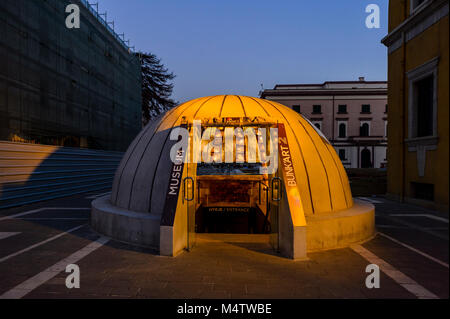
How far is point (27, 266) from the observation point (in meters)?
6.34

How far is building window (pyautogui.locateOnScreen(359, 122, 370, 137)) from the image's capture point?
53219mm

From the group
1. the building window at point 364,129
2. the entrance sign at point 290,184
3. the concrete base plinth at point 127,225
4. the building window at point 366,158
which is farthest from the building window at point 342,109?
the concrete base plinth at point 127,225

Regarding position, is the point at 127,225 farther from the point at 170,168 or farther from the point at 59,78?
the point at 59,78

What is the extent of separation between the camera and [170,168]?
28.1 feet

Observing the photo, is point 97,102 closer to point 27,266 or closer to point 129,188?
point 129,188

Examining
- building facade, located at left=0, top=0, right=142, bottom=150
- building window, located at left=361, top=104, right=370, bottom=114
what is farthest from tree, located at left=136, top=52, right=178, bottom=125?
building window, located at left=361, top=104, right=370, bottom=114

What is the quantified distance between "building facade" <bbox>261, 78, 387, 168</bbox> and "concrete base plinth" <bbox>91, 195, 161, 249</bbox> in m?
47.7

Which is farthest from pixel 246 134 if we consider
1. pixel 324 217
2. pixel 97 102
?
pixel 97 102

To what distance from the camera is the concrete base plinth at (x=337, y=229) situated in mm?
7391

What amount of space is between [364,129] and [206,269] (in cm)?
5529

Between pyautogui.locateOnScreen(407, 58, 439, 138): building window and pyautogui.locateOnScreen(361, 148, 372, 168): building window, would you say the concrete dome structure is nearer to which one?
pyautogui.locateOnScreen(407, 58, 439, 138): building window

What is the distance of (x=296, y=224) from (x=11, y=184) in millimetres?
15491

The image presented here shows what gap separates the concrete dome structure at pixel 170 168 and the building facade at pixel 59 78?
10273mm

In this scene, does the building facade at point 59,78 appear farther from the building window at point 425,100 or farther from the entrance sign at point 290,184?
the building window at point 425,100
